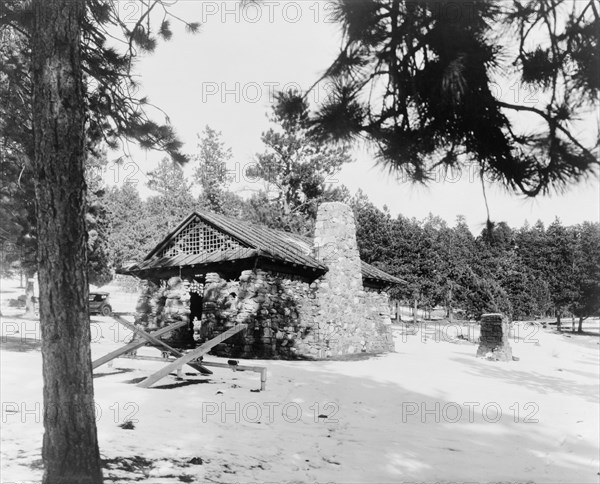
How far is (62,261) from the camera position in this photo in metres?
3.84

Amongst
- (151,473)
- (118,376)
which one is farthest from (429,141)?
(118,376)

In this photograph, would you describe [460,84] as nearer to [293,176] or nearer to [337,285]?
[337,285]

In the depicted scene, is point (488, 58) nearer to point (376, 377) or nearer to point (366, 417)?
point (366, 417)

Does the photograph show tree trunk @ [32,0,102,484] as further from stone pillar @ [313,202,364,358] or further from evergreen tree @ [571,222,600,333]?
evergreen tree @ [571,222,600,333]

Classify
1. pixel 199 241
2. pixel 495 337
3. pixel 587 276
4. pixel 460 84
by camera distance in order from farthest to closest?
pixel 587 276, pixel 495 337, pixel 199 241, pixel 460 84

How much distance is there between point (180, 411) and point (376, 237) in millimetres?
36788

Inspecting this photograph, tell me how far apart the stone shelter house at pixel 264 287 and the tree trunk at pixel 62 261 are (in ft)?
36.3

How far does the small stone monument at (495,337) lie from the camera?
18719 millimetres

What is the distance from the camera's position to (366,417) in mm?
8359

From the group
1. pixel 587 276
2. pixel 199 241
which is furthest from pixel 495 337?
pixel 587 276

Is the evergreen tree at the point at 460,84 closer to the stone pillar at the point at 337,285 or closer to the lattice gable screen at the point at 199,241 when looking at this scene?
the lattice gable screen at the point at 199,241

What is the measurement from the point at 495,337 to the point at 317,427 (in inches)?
540

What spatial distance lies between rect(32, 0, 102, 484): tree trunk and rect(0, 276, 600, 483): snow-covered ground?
73 centimetres

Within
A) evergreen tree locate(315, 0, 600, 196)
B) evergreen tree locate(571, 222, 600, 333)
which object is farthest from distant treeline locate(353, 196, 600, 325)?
evergreen tree locate(315, 0, 600, 196)
